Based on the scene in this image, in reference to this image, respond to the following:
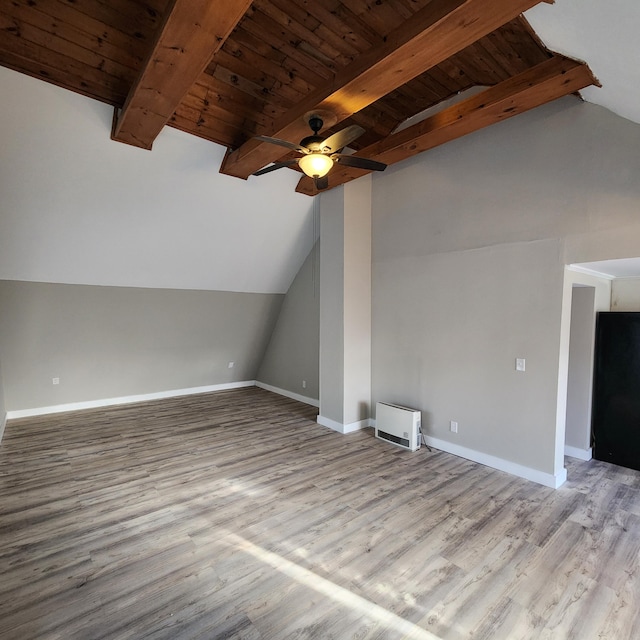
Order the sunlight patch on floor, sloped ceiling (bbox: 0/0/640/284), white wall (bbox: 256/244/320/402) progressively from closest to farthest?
the sunlight patch on floor
sloped ceiling (bbox: 0/0/640/284)
white wall (bbox: 256/244/320/402)

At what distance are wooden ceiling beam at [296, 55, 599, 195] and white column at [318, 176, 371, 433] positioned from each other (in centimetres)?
67

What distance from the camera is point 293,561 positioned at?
2.24 meters

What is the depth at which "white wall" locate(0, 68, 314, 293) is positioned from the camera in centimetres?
302

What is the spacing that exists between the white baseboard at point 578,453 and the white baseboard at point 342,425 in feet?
7.80

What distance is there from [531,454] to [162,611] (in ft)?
10.6

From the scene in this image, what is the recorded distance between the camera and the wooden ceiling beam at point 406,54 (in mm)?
1843

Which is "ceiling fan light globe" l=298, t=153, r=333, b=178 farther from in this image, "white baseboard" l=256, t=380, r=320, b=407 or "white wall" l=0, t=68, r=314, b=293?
"white baseboard" l=256, t=380, r=320, b=407

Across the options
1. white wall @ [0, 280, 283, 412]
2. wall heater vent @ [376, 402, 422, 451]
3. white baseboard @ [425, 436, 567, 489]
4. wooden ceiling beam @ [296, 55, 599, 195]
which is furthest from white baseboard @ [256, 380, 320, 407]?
wooden ceiling beam @ [296, 55, 599, 195]

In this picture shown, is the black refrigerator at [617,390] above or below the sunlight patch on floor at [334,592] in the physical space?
above

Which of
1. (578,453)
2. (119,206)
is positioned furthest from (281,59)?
(578,453)

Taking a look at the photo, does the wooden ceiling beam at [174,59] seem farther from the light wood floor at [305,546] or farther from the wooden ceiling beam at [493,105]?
the light wood floor at [305,546]

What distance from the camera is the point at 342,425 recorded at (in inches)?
180

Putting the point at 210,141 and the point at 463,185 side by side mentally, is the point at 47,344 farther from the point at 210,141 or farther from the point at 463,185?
the point at 463,185

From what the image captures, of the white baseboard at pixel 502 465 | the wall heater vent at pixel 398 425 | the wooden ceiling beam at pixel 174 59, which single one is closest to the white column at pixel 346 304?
the wall heater vent at pixel 398 425
